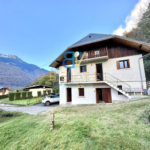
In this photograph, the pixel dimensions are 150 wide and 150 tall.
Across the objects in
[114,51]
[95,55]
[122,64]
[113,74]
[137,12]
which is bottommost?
[113,74]

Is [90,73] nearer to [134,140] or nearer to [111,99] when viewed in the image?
[111,99]

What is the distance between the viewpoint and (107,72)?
1008 centimetres

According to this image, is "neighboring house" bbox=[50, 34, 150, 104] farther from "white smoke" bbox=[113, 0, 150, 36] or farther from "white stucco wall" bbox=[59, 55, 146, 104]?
"white smoke" bbox=[113, 0, 150, 36]

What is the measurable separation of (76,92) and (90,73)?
3.30m

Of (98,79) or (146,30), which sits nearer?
(98,79)

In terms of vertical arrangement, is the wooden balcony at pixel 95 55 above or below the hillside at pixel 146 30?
below

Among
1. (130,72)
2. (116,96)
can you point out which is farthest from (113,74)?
(116,96)

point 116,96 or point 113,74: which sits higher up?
point 113,74

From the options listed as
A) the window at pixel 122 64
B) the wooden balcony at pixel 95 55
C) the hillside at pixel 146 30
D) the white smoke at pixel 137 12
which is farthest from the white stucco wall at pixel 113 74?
the white smoke at pixel 137 12

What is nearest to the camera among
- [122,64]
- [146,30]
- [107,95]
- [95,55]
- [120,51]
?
[122,64]

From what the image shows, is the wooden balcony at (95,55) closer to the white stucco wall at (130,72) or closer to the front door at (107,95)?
the white stucco wall at (130,72)

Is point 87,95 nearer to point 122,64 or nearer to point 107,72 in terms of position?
point 107,72

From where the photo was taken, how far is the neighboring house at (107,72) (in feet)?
28.7

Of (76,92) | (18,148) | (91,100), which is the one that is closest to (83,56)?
(76,92)
